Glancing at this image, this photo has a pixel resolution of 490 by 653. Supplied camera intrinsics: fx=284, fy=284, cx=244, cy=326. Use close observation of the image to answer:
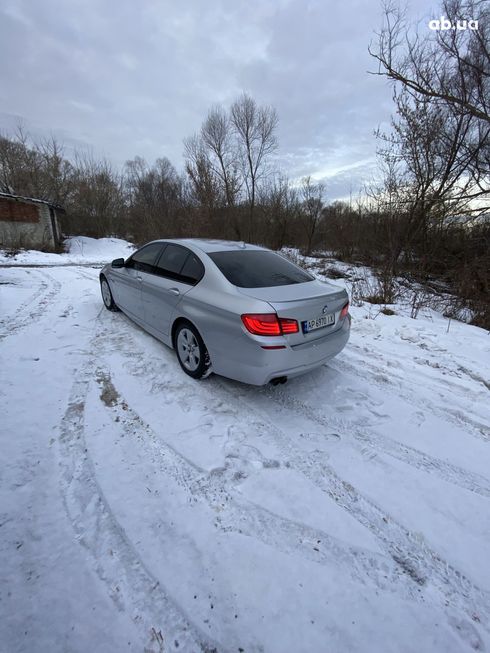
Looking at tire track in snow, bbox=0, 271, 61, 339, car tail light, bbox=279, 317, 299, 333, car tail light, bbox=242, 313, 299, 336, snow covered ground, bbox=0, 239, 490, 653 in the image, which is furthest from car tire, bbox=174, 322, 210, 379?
tire track in snow, bbox=0, 271, 61, 339

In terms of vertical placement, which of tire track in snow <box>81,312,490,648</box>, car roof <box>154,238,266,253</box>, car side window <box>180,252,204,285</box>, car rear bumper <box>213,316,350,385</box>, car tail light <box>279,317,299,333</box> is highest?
car roof <box>154,238,266,253</box>

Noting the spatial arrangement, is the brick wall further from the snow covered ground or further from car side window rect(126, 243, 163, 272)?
the snow covered ground

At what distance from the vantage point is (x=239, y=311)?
105 inches

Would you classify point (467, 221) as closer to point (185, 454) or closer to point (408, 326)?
point (408, 326)

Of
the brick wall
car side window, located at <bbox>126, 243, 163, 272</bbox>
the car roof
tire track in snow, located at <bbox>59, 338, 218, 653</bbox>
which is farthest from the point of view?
the brick wall

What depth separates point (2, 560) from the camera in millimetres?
1566

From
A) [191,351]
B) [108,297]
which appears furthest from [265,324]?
[108,297]

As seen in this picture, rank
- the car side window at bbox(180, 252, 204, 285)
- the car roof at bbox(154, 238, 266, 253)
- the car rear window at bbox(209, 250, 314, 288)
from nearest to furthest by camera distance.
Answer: the car rear window at bbox(209, 250, 314, 288) → the car side window at bbox(180, 252, 204, 285) → the car roof at bbox(154, 238, 266, 253)

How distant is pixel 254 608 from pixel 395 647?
670 millimetres

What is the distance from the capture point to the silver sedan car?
2.62m

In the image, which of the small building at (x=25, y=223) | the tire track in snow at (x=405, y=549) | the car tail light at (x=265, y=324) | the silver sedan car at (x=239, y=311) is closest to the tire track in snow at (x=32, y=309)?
the silver sedan car at (x=239, y=311)

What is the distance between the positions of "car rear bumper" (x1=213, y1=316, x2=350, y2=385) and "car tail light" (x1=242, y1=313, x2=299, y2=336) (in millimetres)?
75

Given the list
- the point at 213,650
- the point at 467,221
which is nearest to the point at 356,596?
the point at 213,650

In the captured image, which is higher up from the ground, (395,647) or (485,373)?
(485,373)
